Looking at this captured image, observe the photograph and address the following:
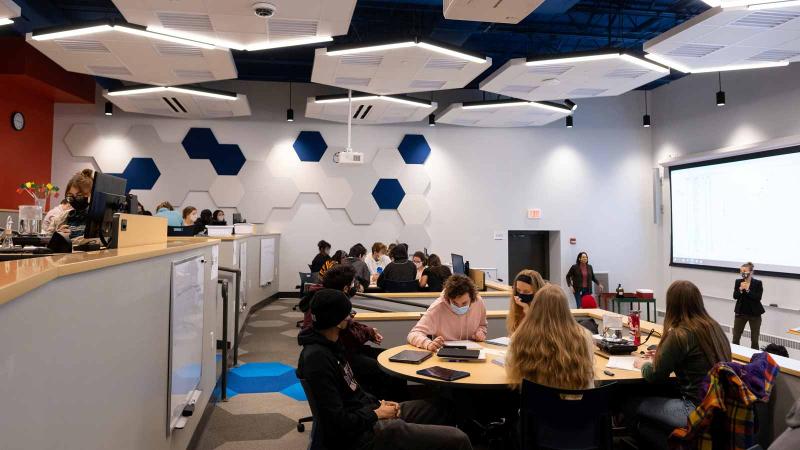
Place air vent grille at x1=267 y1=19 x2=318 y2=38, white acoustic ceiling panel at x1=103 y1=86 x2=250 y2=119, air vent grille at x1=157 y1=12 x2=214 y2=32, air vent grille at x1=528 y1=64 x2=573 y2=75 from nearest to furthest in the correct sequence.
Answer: air vent grille at x1=157 y1=12 x2=214 y2=32 < air vent grille at x1=267 y1=19 x2=318 y2=38 < air vent grille at x1=528 y1=64 x2=573 y2=75 < white acoustic ceiling panel at x1=103 y1=86 x2=250 y2=119

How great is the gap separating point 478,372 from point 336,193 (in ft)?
26.0

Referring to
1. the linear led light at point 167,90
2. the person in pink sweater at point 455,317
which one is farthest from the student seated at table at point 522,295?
the linear led light at point 167,90

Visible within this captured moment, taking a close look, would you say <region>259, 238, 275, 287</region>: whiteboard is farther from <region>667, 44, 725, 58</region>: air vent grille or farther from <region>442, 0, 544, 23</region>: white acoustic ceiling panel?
<region>667, 44, 725, 58</region>: air vent grille

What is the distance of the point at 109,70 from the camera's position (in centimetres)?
649

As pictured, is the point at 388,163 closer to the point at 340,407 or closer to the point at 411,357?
the point at 411,357

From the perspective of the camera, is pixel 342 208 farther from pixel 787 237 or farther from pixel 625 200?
pixel 787 237

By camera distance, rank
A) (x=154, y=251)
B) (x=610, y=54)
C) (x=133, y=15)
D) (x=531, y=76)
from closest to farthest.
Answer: (x=154, y=251), (x=133, y=15), (x=610, y=54), (x=531, y=76)

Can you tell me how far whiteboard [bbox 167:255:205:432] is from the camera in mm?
2246

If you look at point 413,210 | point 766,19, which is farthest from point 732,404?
point 413,210

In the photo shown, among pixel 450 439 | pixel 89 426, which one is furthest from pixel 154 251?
pixel 450 439

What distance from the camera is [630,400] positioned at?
112 inches

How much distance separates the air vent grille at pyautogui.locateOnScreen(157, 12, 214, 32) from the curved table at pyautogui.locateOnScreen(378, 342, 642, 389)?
3.79 m

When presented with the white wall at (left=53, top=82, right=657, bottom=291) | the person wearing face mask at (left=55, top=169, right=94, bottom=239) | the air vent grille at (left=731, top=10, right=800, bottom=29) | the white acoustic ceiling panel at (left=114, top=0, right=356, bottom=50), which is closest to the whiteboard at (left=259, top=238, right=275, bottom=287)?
the white wall at (left=53, top=82, right=657, bottom=291)

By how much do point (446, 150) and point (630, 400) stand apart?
8202mm
